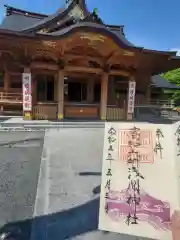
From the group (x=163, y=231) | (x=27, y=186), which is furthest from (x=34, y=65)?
(x=163, y=231)

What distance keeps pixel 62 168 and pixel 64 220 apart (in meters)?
1.83

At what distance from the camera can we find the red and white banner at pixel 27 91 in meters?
9.59

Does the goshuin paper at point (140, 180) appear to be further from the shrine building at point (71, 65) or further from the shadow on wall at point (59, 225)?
the shrine building at point (71, 65)

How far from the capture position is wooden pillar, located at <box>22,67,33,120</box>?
31.5ft

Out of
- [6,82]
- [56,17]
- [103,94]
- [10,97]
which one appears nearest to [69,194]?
[103,94]

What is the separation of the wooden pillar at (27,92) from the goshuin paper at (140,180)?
799cm

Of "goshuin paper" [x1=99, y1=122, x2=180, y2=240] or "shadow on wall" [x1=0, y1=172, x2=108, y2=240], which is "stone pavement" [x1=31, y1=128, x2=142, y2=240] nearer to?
"shadow on wall" [x1=0, y1=172, x2=108, y2=240]

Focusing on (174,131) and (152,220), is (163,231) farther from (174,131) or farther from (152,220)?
(174,131)

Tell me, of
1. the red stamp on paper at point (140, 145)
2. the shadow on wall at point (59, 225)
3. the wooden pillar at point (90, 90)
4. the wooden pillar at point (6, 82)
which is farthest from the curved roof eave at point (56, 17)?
the red stamp on paper at point (140, 145)

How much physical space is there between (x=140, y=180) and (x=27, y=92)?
841 centimetres

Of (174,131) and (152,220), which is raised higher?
(174,131)

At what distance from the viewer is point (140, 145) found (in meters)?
2.29

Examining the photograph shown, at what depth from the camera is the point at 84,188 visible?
12.7 feet

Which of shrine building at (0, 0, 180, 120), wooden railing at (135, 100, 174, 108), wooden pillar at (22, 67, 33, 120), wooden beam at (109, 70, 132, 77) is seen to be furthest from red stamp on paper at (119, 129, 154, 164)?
wooden railing at (135, 100, 174, 108)
